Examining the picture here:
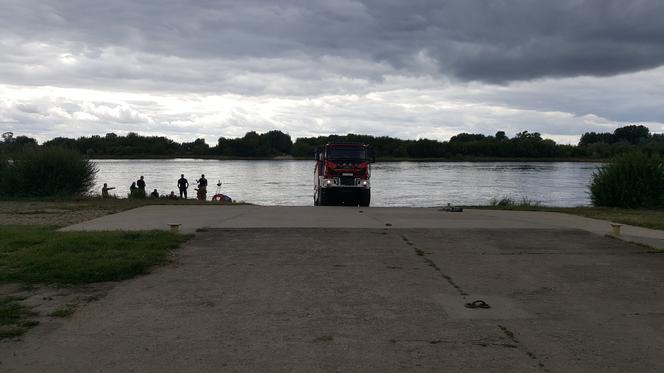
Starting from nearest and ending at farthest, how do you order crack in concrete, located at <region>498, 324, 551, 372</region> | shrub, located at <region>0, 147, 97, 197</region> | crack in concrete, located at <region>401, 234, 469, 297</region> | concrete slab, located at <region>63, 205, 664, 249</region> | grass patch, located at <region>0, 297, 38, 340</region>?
1. crack in concrete, located at <region>498, 324, 551, 372</region>
2. grass patch, located at <region>0, 297, 38, 340</region>
3. crack in concrete, located at <region>401, 234, 469, 297</region>
4. concrete slab, located at <region>63, 205, 664, 249</region>
5. shrub, located at <region>0, 147, 97, 197</region>

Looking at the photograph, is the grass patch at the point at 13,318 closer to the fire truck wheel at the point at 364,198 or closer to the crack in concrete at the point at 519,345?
the crack in concrete at the point at 519,345

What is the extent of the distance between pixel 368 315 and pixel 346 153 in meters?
16.2

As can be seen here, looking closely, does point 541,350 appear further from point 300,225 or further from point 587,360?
point 300,225

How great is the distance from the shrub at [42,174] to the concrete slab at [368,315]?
17.2 metres

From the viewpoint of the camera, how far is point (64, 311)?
6152 millimetres

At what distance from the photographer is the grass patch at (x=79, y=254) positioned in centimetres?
770

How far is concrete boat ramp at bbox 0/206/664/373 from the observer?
191 inches

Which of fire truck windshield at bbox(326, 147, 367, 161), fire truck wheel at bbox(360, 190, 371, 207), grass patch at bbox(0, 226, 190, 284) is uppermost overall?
fire truck windshield at bbox(326, 147, 367, 161)

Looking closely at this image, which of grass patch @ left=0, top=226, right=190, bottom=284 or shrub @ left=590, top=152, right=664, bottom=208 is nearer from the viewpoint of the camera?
grass patch @ left=0, top=226, right=190, bottom=284

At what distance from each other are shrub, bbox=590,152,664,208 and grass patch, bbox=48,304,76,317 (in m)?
23.6

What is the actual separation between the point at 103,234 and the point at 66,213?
6.60 m

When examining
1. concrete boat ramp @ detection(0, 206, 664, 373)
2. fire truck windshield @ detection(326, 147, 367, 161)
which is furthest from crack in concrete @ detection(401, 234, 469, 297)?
fire truck windshield @ detection(326, 147, 367, 161)

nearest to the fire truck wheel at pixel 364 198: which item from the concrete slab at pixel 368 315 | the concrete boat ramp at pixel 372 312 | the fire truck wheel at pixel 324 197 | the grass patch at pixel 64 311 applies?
the fire truck wheel at pixel 324 197

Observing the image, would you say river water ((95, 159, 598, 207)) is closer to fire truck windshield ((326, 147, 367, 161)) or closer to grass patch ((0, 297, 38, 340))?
fire truck windshield ((326, 147, 367, 161))
